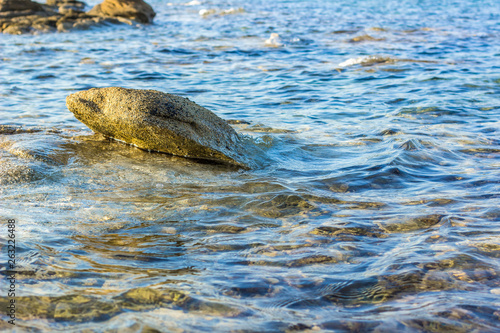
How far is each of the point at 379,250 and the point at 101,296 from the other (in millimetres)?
1872

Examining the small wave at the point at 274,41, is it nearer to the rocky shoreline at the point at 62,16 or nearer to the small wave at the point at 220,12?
the rocky shoreline at the point at 62,16

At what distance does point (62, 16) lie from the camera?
18984mm

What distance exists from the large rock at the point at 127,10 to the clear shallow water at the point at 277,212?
11.1 metres

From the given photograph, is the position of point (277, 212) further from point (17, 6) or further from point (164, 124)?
point (17, 6)

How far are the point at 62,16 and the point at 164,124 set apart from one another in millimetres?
16505

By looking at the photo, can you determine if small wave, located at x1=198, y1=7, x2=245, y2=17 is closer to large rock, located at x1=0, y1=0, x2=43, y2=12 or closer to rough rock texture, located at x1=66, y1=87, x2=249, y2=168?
large rock, located at x1=0, y1=0, x2=43, y2=12

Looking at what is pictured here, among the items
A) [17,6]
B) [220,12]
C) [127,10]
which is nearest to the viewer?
[17,6]

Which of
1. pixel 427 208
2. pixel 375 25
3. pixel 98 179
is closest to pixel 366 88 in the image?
pixel 427 208

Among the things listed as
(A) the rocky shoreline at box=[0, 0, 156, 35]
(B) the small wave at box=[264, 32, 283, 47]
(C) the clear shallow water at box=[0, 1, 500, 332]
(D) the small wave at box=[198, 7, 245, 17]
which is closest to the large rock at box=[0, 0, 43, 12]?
(A) the rocky shoreline at box=[0, 0, 156, 35]

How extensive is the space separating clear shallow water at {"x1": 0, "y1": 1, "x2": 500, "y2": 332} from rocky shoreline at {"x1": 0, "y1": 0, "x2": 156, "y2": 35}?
8798 mm

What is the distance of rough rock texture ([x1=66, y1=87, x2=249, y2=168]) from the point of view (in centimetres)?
506

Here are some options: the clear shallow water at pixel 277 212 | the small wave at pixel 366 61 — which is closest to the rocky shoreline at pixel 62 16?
the clear shallow water at pixel 277 212

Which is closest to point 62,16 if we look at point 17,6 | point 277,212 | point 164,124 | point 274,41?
point 17,6

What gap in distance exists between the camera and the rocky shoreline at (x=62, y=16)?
17234 millimetres
